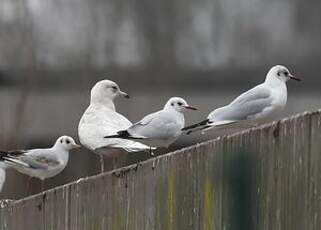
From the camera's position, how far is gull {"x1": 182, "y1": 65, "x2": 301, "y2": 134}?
20.7 feet

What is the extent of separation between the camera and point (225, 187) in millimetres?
3975

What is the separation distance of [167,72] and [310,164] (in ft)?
63.7

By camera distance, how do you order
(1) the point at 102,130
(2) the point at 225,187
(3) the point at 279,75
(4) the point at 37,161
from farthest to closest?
(4) the point at 37,161 → (1) the point at 102,130 → (3) the point at 279,75 → (2) the point at 225,187

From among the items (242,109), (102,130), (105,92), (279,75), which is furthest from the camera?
(105,92)

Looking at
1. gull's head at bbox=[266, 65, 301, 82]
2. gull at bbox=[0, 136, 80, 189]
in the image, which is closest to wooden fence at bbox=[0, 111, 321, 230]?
gull's head at bbox=[266, 65, 301, 82]

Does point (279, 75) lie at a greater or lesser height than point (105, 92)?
lesser

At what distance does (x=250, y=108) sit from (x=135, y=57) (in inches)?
656

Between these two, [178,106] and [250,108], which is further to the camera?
[178,106]

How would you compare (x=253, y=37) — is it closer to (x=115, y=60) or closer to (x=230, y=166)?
A: (x=115, y=60)

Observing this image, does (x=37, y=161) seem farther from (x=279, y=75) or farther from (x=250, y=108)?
(x=250, y=108)

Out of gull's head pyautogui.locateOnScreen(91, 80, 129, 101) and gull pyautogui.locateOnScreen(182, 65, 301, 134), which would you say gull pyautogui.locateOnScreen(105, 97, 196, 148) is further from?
gull's head pyautogui.locateOnScreen(91, 80, 129, 101)

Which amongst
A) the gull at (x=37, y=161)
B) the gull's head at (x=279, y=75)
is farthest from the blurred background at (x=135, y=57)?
the gull's head at (x=279, y=75)

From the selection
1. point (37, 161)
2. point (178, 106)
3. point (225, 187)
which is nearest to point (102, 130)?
point (178, 106)

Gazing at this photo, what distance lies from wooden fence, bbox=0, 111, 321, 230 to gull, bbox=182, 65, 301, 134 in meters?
0.93
